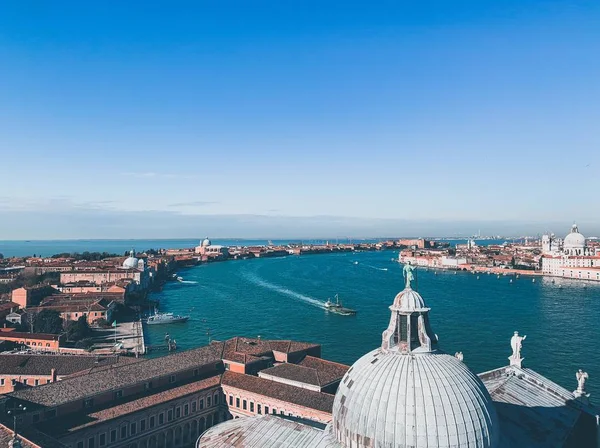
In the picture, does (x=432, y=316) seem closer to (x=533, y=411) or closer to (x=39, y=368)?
(x=39, y=368)

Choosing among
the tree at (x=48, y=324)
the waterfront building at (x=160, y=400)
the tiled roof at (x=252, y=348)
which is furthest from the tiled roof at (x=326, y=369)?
the tree at (x=48, y=324)

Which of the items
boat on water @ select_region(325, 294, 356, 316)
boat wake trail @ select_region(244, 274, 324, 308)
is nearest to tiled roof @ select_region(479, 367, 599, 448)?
boat on water @ select_region(325, 294, 356, 316)

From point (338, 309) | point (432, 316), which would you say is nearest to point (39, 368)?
point (338, 309)

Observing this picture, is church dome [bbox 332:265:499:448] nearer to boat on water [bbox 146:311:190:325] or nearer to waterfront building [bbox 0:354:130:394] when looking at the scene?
waterfront building [bbox 0:354:130:394]

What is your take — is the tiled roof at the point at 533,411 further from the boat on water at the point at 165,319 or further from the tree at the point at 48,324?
the boat on water at the point at 165,319

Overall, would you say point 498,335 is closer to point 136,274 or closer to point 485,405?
point 485,405
